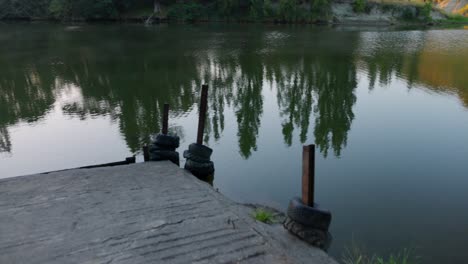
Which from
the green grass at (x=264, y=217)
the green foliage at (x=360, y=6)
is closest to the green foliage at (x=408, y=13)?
the green foliage at (x=360, y=6)

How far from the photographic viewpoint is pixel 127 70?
19.8 m

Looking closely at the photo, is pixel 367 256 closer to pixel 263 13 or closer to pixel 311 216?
pixel 311 216

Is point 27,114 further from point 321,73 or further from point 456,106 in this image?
point 456,106

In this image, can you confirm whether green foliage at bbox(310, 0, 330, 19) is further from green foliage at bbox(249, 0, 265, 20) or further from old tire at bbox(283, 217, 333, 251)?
old tire at bbox(283, 217, 333, 251)

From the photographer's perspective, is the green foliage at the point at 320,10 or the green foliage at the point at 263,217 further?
the green foliage at the point at 320,10

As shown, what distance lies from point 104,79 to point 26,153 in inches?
338

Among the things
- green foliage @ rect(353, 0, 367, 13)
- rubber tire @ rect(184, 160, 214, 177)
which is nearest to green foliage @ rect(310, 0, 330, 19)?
A: green foliage @ rect(353, 0, 367, 13)

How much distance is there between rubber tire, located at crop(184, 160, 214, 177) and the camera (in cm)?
739

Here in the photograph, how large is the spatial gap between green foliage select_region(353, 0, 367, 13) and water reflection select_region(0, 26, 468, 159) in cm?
1680

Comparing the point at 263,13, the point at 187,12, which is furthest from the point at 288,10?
the point at 187,12

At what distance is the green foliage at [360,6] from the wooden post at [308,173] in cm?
4815

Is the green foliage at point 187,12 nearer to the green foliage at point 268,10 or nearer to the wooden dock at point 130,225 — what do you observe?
the green foliage at point 268,10

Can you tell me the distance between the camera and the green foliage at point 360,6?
4788 centimetres

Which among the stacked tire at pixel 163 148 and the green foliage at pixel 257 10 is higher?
the green foliage at pixel 257 10
